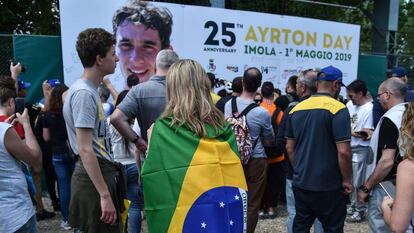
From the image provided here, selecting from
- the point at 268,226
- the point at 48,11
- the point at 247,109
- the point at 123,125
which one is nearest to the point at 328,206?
the point at 247,109

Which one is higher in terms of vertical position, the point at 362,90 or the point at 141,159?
the point at 362,90

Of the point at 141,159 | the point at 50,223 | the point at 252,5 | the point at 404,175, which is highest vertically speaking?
the point at 252,5

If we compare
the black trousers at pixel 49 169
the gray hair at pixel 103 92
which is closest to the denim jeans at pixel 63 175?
the black trousers at pixel 49 169

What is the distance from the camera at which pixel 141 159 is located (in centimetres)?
394

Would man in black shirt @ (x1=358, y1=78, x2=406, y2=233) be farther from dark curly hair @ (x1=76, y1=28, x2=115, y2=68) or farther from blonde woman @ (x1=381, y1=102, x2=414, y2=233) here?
dark curly hair @ (x1=76, y1=28, x2=115, y2=68)

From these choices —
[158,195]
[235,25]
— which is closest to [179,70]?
[158,195]

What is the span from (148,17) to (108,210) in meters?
5.30

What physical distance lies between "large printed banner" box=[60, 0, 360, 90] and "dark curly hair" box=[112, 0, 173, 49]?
0.11 metres

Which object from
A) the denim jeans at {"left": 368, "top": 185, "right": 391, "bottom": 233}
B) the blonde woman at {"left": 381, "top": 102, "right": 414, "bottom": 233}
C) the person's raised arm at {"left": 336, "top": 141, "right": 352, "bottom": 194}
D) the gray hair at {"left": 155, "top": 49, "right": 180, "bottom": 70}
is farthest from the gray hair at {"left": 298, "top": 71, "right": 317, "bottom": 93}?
the blonde woman at {"left": 381, "top": 102, "right": 414, "bottom": 233}

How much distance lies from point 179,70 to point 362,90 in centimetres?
434

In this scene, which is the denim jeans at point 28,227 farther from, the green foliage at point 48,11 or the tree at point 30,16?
the tree at point 30,16

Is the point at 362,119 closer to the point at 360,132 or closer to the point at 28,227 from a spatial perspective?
the point at 360,132

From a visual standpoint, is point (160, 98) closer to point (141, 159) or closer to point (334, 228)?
point (141, 159)

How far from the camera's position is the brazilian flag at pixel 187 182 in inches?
95.8
